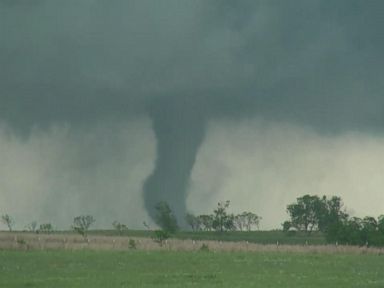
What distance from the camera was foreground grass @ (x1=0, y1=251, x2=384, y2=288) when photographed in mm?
32625

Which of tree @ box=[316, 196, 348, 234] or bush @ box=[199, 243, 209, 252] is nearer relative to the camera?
bush @ box=[199, 243, 209, 252]

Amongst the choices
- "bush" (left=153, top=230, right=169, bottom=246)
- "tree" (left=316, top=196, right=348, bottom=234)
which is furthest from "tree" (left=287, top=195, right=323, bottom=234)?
"bush" (left=153, top=230, right=169, bottom=246)

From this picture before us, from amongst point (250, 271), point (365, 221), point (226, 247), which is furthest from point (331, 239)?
point (250, 271)

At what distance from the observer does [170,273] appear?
3928cm

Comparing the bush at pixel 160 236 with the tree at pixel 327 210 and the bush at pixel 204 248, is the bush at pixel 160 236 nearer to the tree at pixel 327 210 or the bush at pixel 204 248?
the bush at pixel 204 248

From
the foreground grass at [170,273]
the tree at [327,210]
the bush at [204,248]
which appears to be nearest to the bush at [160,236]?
the bush at [204,248]

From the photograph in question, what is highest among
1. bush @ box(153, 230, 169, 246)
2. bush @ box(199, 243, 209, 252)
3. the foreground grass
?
bush @ box(153, 230, 169, 246)

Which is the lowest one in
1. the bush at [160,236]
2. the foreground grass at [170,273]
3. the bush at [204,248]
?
the foreground grass at [170,273]

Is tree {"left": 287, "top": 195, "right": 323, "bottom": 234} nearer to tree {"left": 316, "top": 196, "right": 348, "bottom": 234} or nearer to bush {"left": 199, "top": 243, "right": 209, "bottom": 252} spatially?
tree {"left": 316, "top": 196, "right": 348, "bottom": 234}

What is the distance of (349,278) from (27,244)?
4040cm

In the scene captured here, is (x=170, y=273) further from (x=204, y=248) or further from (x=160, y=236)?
(x=160, y=236)

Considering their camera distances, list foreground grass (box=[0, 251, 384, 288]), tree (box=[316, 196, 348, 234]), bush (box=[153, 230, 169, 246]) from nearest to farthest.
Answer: foreground grass (box=[0, 251, 384, 288]) < bush (box=[153, 230, 169, 246]) < tree (box=[316, 196, 348, 234])

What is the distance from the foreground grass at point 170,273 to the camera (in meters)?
32.6

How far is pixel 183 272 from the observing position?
40.4 meters
